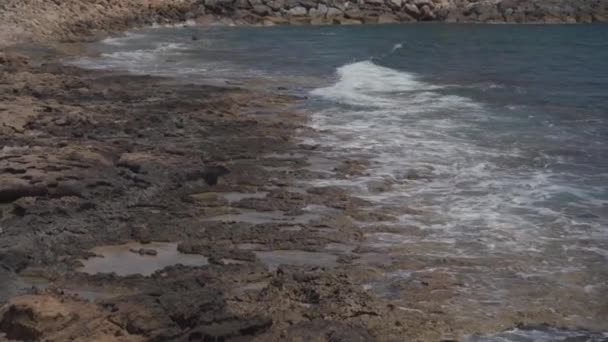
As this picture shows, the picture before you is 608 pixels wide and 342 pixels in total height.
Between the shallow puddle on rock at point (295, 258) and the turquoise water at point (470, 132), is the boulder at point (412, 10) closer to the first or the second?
the turquoise water at point (470, 132)

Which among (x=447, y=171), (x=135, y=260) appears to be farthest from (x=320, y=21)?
(x=135, y=260)

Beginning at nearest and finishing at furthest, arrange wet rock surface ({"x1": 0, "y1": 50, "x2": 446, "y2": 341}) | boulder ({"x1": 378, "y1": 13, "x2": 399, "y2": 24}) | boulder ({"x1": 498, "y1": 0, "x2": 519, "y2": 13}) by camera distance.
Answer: wet rock surface ({"x1": 0, "y1": 50, "x2": 446, "y2": 341})
boulder ({"x1": 378, "y1": 13, "x2": 399, "y2": 24})
boulder ({"x1": 498, "y1": 0, "x2": 519, "y2": 13})

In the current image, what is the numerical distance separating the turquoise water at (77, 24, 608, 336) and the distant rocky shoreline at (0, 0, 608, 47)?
4.09 metres

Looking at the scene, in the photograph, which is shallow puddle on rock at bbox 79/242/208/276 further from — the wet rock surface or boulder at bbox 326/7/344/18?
boulder at bbox 326/7/344/18

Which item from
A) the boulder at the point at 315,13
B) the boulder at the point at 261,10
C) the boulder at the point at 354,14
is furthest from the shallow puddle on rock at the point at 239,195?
the boulder at the point at 354,14

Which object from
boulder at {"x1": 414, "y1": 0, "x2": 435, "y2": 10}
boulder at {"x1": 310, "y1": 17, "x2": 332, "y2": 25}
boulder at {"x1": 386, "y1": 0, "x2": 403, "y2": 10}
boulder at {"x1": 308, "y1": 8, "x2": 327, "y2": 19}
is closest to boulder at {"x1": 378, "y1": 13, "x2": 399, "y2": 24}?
boulder at {"x1": 386, "y1": 0, "x2": 403, "y2": 10}

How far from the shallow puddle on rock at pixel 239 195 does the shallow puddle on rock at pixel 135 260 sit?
2.29 metres

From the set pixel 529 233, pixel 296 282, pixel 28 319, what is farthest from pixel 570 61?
pixel 28 319

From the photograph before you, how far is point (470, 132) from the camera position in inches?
751

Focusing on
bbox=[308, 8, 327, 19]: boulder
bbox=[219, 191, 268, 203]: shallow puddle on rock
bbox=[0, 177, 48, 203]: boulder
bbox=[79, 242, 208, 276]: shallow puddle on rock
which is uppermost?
bbox=[0, 177, 48, 203]: boulder

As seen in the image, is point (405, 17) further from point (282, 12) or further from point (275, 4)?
point (275, 4)

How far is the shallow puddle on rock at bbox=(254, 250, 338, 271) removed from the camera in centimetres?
1059

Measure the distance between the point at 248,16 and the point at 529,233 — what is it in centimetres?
4412

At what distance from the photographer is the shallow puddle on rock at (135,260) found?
1017 cm
